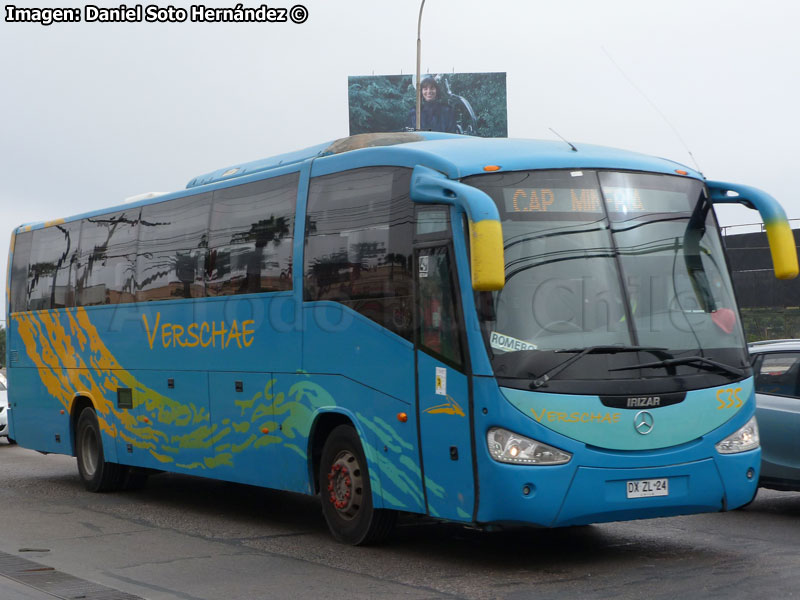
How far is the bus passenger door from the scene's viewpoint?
8.46m

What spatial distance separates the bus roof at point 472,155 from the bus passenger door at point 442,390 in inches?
28.2

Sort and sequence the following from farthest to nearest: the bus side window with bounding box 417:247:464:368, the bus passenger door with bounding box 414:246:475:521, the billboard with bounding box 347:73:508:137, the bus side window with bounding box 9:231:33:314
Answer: the billboard with bounding box 347:73:508:137 < the bus side window with bounding box 9:231:33:314 < the bus side window with bounding box 417:247:464:368 < the bus passenger door with bounding box 414:246:475:521

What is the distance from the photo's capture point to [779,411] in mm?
10961

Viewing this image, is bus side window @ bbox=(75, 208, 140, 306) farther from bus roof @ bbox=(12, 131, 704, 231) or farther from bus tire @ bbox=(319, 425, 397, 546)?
bus tire @ bbox=(319, 425, 397, 546)

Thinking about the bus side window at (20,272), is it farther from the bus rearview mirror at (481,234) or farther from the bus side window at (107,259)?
the bus rearview mirror at (481,234)

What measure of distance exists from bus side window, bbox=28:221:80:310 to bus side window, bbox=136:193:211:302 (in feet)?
6.90

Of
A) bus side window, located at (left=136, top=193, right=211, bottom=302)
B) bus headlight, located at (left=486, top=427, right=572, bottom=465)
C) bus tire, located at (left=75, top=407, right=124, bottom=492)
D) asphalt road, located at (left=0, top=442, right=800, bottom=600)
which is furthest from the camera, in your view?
bus tire, located at (left=75, top=407, right=124, bottom=492)

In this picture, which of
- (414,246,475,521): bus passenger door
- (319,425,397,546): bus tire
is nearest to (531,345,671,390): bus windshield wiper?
(414,246,475,521): bus passenger door

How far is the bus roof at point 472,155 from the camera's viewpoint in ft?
29.1

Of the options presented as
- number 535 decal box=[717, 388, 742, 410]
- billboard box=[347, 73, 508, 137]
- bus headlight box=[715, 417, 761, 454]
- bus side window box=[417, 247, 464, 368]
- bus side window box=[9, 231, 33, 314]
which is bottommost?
bus headlight box=[715, 417, 761, 454]

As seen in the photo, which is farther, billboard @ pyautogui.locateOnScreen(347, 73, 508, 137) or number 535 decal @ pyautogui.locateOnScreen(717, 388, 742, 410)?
billboard @ pyautogui.locateOnScreen(347, 73, 508, 137)

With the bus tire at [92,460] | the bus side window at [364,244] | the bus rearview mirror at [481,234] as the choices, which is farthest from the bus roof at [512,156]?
the bus tire at [92,460]

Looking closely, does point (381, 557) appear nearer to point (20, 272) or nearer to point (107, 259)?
point (107, 259)

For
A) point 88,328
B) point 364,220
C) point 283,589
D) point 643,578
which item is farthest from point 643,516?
point 88,328
